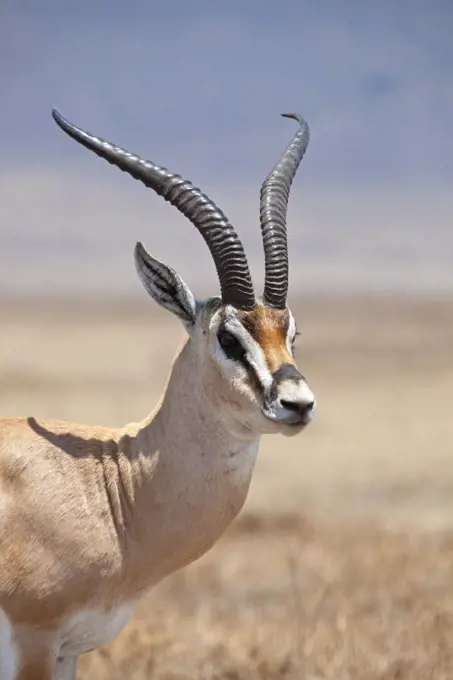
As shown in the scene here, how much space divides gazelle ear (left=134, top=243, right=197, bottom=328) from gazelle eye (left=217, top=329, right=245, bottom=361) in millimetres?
365

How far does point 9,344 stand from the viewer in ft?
232

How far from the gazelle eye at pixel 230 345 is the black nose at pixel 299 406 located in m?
0.52

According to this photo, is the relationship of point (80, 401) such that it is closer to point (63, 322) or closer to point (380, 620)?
point (380, 620)

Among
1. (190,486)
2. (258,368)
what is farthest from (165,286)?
(190,486)

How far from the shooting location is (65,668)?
7.46 meters

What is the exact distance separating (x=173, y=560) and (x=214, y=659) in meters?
2.71

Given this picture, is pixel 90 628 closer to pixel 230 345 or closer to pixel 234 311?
pixel 230 345

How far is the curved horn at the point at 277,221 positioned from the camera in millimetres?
7348

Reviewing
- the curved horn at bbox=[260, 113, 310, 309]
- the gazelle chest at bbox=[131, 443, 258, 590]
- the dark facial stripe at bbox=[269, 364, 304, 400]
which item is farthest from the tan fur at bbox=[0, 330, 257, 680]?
the curved horn at bbox=[260, 113, 310, 309]

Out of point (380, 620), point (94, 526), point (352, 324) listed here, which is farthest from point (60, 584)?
point (352, 324)

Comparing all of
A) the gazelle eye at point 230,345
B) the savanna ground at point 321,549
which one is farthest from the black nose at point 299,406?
the savanna ground at point 321,549

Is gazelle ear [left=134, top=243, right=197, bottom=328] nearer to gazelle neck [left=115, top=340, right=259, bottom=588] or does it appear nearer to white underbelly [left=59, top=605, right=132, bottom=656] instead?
gazelle neck [left=115, top=340, right=259, bottom=588]

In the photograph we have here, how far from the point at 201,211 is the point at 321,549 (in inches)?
339

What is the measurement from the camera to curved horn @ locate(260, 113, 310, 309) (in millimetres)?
7348
